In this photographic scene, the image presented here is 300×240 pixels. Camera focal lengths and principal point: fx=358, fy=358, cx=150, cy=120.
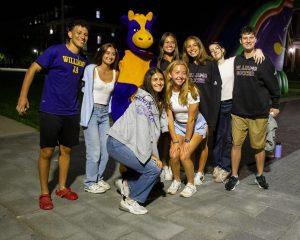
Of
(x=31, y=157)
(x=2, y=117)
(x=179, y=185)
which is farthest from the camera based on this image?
(x=2, y=117)

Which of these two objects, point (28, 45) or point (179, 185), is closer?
point (179, 185)

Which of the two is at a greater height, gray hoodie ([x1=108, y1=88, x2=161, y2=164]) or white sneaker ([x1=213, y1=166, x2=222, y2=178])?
gray hoodie ([x1=108, y1=88, x2=161, y2=164])

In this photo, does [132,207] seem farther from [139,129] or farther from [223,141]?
[223,141]

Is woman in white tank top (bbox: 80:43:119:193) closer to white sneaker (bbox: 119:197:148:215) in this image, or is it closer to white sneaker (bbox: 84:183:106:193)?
white sneaker (bbox: 84:183:106:193)

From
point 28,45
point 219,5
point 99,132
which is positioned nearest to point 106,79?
point 99,132

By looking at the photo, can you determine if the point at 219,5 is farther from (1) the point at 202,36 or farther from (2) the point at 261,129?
(2) the point at 261,129

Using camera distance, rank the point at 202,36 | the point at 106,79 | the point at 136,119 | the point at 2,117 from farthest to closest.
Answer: the point at 2,117 < the point at 202,36 < the point at 106,79 < the point at 136,119

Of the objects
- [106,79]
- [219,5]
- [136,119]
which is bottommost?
[136,119]

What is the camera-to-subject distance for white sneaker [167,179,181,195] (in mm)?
4336

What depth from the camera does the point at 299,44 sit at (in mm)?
40812

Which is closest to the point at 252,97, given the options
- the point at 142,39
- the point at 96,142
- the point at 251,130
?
the point at 251,130

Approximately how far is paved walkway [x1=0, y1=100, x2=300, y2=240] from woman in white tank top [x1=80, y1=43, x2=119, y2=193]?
14.2 inches

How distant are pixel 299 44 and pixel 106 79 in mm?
41449

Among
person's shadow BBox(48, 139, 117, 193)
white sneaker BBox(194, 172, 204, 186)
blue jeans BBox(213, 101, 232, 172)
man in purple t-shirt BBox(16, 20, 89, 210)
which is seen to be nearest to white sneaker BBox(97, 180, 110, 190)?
person's shadow BBox(48, 139, 117, 193)
